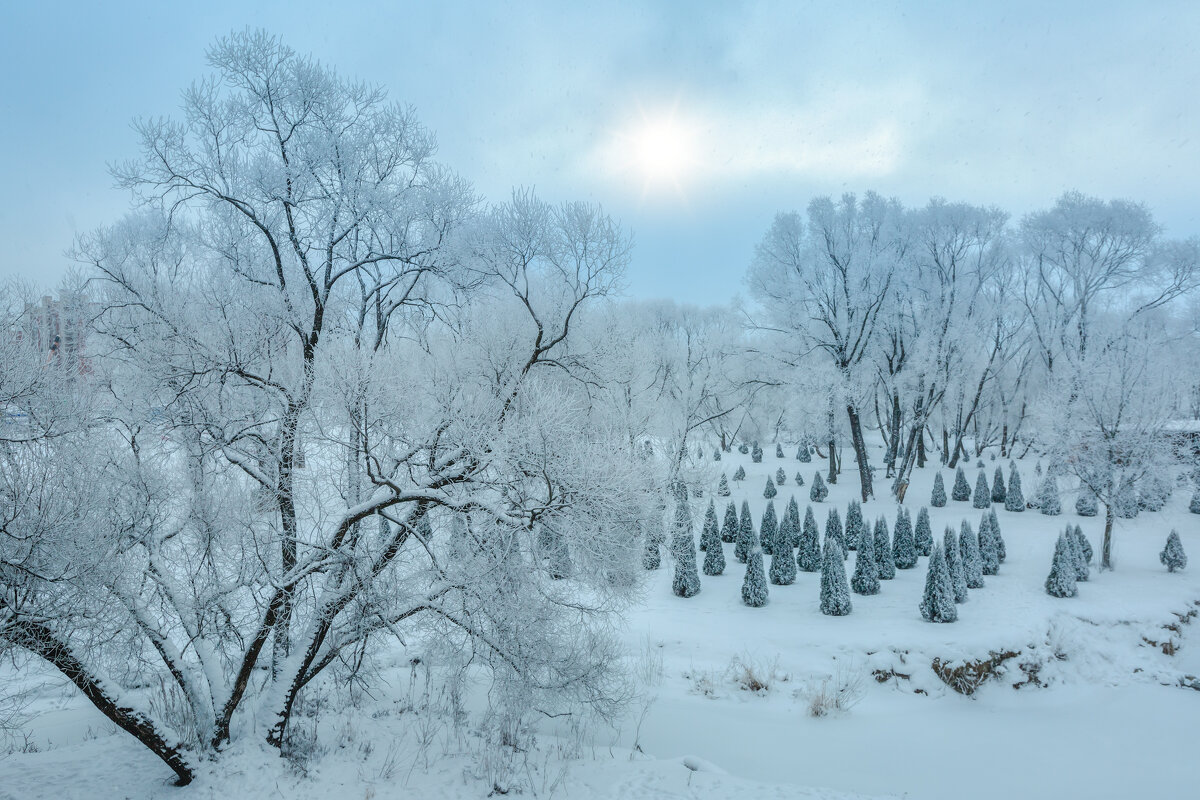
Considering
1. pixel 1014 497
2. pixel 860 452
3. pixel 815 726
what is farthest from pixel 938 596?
pixel 1014 497

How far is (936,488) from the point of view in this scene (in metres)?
21.9

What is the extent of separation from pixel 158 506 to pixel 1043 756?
454 inches

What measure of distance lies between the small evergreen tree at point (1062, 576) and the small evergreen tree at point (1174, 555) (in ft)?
13.5

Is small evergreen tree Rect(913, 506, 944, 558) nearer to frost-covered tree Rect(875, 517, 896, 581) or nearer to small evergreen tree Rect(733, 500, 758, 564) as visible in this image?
frost-covered tree Rect(875, 517, 896, 581)

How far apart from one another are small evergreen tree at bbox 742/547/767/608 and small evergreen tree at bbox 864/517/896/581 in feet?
11.5

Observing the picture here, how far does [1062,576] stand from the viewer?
42.3 ft

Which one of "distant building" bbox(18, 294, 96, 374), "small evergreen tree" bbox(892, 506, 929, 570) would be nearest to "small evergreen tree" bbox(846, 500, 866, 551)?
"small evergreen tree" bbox(892, 506, 929, 570)

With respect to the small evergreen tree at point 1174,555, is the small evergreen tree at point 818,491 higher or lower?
higher

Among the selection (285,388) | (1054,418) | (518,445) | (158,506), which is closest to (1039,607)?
(1054,418)

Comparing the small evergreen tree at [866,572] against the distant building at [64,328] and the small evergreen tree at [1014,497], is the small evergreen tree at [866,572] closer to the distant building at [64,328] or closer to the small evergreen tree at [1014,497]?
the small evergreen tree at [1014,497]

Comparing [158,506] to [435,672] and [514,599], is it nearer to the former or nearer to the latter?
[514,599]

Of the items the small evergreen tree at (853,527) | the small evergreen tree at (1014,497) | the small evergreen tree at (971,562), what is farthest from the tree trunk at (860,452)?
the small evergreen tree at (971,562)

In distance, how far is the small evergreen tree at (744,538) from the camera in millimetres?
16547

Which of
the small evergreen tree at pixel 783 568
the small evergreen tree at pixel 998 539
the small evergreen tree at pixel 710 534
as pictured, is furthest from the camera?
the small evergreen tree at pixel 998 539
